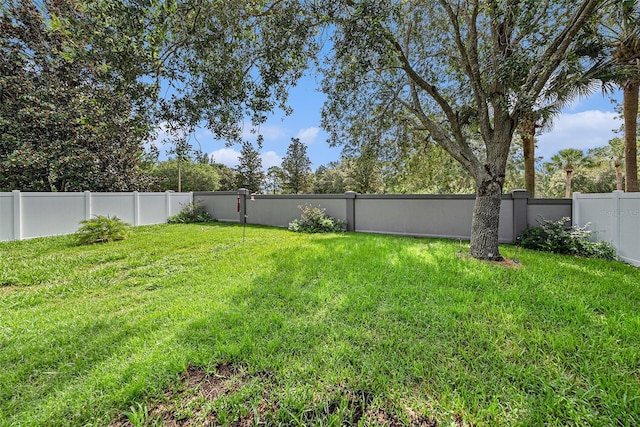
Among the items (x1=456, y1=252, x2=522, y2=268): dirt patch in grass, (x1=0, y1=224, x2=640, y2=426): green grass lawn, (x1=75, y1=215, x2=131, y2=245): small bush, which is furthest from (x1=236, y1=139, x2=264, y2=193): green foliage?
(x1=456, y1=252, x2=522, y2=268): dirt patch in grass

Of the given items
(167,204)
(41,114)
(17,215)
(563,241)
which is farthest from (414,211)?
(41,114)

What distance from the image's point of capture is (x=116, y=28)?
3.45m

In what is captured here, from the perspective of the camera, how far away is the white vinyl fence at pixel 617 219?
463cm

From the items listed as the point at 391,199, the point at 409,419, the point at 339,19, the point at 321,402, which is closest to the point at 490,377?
the point at 409,419

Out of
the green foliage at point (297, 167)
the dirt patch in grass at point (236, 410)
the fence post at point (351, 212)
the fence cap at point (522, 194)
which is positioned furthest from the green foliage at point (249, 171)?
the dirt patch in grass at point (236, 410)

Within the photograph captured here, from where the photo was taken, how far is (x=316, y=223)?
923cm

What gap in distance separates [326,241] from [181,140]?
13.4ft

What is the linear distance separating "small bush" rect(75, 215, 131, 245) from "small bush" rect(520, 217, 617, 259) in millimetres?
11234

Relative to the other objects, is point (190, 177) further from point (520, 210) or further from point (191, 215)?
point (520, 210)

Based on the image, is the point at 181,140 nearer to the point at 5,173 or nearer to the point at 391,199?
the point at 391,199

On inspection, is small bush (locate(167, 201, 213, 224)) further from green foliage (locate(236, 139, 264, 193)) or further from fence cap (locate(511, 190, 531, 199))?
green foliage (locate(236, 139, 264, 193))

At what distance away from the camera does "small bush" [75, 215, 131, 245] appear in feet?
24.1

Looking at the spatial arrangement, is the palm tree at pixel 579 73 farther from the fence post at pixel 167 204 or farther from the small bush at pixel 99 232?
the fence post at pixel 167 204

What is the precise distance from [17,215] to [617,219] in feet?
48.7
